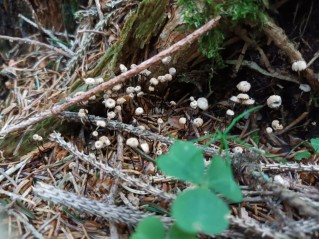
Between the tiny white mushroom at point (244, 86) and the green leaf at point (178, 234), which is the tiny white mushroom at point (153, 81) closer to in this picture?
the tiny white mushroom at point (244, 86)

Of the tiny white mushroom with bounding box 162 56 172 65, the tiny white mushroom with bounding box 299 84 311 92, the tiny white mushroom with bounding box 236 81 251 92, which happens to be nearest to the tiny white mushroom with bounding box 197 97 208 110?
the tiny white mushroom with bounding box 236 81 251 92

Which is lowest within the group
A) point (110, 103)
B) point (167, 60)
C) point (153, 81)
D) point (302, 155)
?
point (302, 155)

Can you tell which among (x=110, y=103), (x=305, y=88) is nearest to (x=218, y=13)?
(x=305, y=88)

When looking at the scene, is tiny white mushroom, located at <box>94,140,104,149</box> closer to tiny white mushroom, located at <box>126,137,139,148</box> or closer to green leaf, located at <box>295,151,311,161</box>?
tiny white mushroom, located at <box>126,137,139,148</box>

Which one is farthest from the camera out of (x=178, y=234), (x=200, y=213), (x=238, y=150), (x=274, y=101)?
(x=274, y=101)

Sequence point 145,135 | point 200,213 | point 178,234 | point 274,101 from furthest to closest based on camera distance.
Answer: point 274,101 → point 145,135 → point 178,234 → point 200,213

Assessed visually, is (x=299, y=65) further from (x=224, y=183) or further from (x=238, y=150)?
(x=224, y=183)
